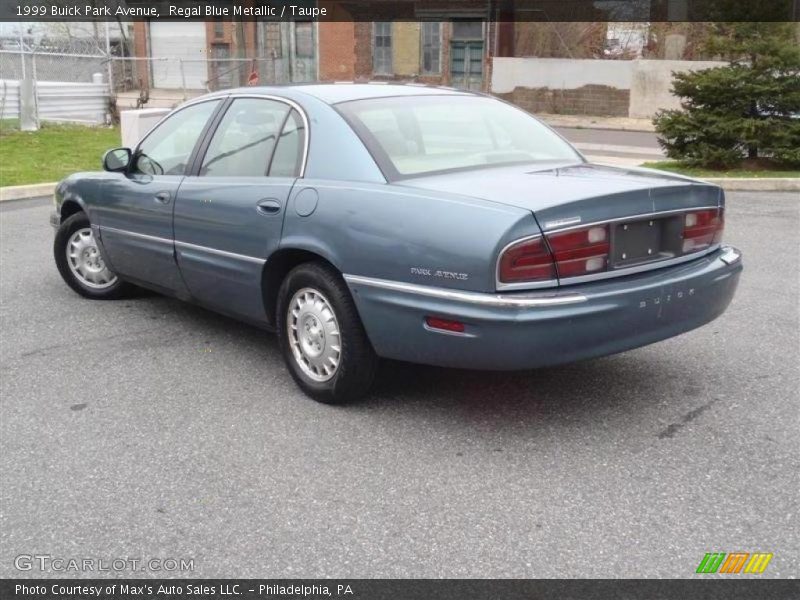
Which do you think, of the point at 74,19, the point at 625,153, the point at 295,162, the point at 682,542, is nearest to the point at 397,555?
the point at 682,542

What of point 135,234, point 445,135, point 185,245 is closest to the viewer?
point 445,135

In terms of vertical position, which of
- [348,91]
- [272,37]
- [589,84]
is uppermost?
[272,37]

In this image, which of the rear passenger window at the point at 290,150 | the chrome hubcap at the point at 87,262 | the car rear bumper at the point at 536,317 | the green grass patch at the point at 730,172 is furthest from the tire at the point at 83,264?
the green grass patch at the point at 730,172

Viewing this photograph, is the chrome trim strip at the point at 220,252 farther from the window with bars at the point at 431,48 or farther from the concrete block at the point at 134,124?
the window with bars at the point at 431,48

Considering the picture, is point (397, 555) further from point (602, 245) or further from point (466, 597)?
point (602, 245)

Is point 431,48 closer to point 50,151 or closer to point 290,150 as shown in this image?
point 50,151

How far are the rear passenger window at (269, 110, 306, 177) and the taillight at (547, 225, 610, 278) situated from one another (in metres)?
1.53

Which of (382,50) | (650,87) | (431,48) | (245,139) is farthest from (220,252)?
(382,50)

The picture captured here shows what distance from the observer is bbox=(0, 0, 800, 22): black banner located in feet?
106

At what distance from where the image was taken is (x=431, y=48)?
34875mm

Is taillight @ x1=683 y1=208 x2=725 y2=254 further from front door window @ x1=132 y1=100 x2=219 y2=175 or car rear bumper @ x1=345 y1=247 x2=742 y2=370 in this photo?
front door window @ x1=132 y1=100 x2=219 y2=175

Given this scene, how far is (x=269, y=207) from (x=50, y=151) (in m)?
12.9

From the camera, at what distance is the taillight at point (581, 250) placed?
3.72 meters

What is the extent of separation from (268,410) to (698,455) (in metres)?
2.03
